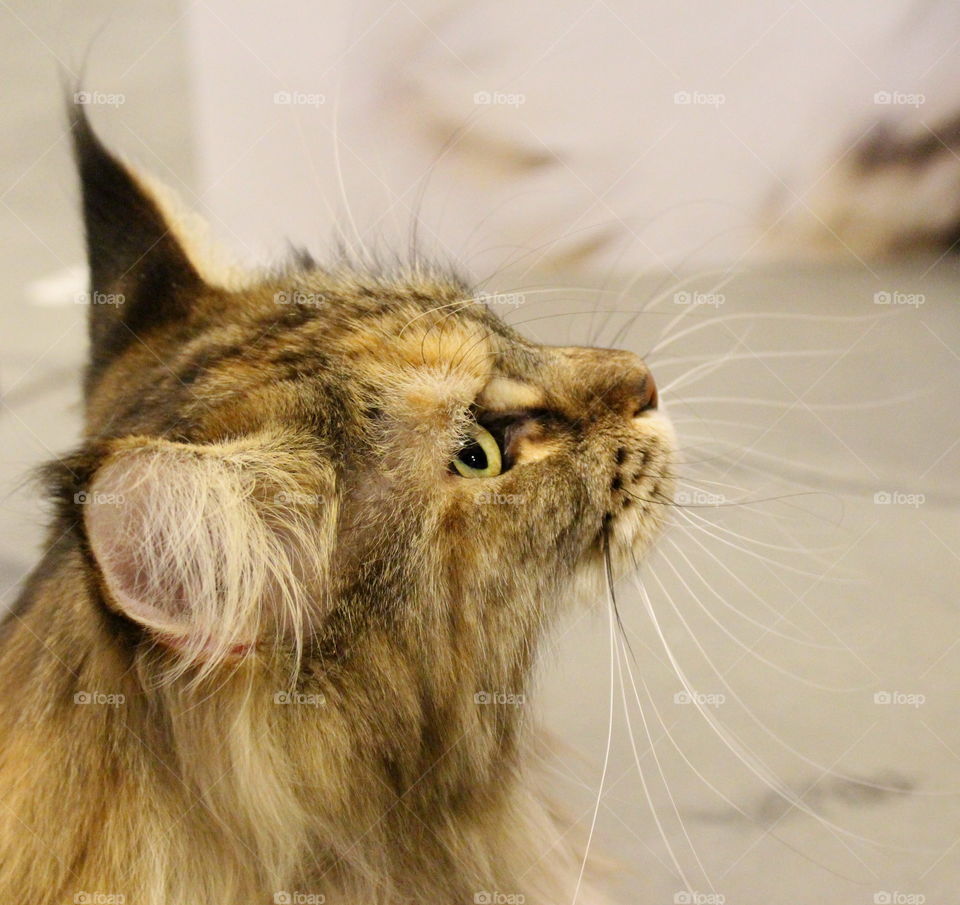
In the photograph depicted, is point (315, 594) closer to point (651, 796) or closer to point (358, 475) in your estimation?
point (358, 475)

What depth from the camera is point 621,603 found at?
1.11 metres

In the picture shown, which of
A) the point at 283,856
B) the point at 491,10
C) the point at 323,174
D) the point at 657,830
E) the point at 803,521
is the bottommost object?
the point at 657,830

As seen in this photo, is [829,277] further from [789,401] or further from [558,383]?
[558,383]

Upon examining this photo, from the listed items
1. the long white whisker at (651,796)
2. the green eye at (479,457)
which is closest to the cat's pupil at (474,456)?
the green eye at (479,457)

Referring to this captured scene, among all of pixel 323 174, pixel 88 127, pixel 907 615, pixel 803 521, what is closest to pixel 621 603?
pixel 803 521

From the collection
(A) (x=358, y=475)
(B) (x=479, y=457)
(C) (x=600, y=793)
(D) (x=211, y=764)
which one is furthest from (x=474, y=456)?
(C) (x=600, y=793)

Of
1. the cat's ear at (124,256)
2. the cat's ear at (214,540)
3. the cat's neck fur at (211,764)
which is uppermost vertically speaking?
the cat's ear at (124,256)

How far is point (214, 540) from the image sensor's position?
798mm

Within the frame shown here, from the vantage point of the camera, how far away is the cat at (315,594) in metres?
0.83

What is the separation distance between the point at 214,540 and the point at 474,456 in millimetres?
303

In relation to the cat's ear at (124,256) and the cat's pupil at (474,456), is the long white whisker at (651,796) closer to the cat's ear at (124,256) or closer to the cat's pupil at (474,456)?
the cat's pupil at (474,456)

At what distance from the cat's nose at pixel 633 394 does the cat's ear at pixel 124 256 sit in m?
0.57

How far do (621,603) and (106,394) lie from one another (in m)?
0.73

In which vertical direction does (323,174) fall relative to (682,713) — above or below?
A: above
